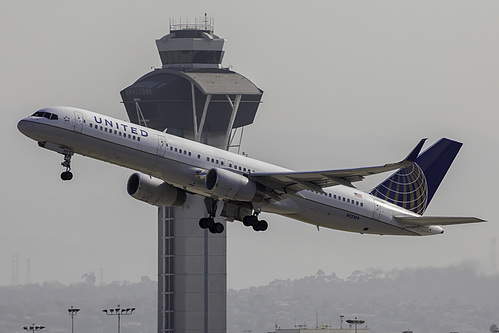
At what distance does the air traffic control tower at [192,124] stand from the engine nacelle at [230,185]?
222 ft

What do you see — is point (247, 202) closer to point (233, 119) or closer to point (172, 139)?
point (172, 139)

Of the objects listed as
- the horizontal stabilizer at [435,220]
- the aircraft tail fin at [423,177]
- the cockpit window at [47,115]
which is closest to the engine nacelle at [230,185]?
the cockpit window at [47,115]

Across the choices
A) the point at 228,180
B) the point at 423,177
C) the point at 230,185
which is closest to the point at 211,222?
the point at 230,185

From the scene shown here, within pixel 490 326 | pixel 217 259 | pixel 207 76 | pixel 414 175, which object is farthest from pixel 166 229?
pixel 414 175

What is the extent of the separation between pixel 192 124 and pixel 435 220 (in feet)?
227

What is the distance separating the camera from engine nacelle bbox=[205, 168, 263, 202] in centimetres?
7950

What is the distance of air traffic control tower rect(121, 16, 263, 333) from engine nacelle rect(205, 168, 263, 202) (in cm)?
6774

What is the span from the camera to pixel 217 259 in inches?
5945

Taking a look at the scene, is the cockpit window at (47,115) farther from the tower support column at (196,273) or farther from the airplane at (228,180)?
the tower support column at (196,273)

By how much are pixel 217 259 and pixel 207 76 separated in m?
21.9

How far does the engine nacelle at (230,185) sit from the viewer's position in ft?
261

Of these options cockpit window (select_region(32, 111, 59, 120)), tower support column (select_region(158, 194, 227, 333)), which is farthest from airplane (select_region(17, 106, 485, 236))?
tower support column (select_region(158, 194, 227, 333))

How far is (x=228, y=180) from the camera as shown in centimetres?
7988

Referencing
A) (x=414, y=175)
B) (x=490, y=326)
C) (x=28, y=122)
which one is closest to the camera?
(x=28, y=122)
